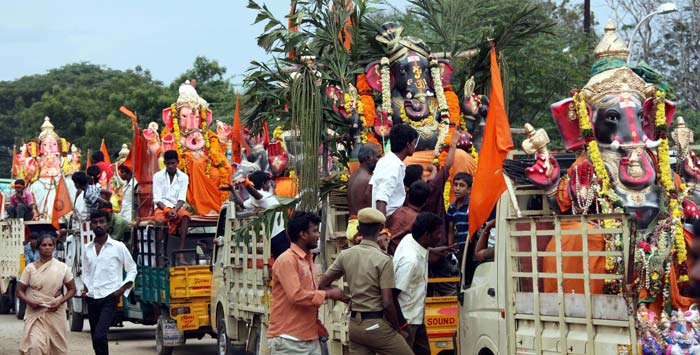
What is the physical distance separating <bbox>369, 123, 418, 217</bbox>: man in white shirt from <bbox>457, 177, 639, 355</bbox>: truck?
85 cm

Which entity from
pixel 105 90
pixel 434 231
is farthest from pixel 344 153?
pixel 105 90

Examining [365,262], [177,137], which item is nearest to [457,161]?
[365,262]

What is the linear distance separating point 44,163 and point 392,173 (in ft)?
62.0

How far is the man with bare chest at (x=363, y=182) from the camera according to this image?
10.1m

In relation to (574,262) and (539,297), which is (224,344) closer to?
(539,297)

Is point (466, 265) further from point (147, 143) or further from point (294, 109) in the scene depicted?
point (147, 143)

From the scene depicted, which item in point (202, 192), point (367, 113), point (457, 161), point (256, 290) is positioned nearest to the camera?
point (457, 161)

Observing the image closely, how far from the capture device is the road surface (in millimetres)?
16239

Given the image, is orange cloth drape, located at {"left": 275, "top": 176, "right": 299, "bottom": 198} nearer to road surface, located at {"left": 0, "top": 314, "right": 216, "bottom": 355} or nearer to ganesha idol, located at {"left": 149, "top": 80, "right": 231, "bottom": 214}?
ganesha idol, located at {"left": 149, "top": 80, "right": 231, "bottom": 214}

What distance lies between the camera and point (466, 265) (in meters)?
9.31

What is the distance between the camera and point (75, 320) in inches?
775

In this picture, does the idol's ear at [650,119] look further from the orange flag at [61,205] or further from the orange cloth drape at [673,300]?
the orange flag at [61,205]

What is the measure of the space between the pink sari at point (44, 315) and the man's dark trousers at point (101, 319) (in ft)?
1.97

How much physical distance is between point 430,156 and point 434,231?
3112 mm
